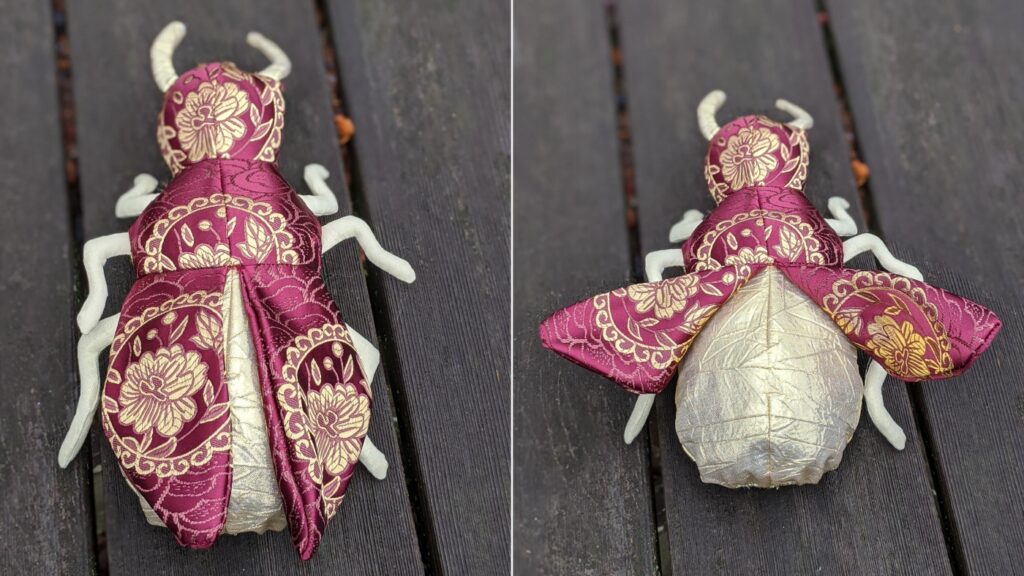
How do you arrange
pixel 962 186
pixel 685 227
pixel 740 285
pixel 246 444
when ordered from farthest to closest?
pixel 962 186 → pixel 685 227 → pixel 740 285 → pixel 246 444

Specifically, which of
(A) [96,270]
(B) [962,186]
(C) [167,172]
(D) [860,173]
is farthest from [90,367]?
(B) [962,186]

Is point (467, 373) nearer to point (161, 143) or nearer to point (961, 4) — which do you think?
point (161, 143)

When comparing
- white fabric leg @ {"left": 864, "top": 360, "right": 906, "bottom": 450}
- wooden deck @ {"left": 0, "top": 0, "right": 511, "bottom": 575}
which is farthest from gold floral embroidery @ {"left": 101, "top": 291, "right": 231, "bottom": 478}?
white fabric leg @ {"left": 864, "top": 360, "right": 906, "bottom": 450}

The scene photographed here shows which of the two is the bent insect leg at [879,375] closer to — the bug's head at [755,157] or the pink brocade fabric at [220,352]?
the bug's head at [755,157]

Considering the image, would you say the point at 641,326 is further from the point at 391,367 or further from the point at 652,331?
the point at 391,367

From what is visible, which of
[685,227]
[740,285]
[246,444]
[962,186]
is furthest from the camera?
[962,186]

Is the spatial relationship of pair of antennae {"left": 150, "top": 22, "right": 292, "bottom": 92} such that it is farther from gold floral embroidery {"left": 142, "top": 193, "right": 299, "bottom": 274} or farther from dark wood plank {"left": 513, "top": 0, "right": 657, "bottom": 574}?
dark wood plank {"left": 513, "top": 0, "right": 657, "bottom": 574}

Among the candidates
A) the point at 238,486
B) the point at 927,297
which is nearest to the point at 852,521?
the point at 927,297
